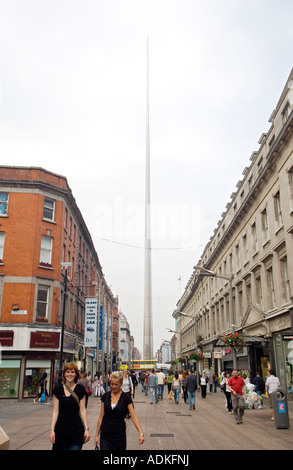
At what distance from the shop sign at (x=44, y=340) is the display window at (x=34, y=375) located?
3.90ft

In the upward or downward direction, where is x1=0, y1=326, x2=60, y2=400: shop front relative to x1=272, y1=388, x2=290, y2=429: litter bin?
upward

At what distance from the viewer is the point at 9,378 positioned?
27.6 metres

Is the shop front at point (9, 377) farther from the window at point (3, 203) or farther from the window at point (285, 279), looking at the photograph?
the window at point (285, 279)

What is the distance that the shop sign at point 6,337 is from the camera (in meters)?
27.6

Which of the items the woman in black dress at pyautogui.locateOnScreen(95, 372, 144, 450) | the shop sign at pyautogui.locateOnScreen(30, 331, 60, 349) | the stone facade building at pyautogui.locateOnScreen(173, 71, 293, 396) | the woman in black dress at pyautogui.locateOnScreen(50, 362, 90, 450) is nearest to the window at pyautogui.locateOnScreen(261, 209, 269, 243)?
the stone facade building at pyautogui.locateOnScreen(173, 71, 293, 396)

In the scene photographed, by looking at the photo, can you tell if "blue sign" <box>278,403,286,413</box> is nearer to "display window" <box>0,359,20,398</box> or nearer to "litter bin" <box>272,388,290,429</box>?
"litter bin" <box>272,388,290,429</box>

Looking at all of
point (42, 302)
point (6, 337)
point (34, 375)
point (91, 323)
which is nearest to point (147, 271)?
point (91, 323)

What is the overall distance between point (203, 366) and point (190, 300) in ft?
59.6

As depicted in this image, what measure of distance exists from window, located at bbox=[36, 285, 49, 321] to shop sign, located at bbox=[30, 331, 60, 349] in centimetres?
120

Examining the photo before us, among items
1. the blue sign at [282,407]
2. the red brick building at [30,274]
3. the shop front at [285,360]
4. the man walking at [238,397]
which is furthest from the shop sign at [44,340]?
the blue sign at [282,407]

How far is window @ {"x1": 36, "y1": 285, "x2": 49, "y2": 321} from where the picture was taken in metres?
29.6

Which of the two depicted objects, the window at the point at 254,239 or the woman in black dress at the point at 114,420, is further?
the window at the point at 254,239

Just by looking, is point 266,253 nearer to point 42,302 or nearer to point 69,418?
point 42,302

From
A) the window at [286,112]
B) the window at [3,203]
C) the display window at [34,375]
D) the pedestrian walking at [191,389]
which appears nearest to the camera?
the pedestrian walking at [191,389]
